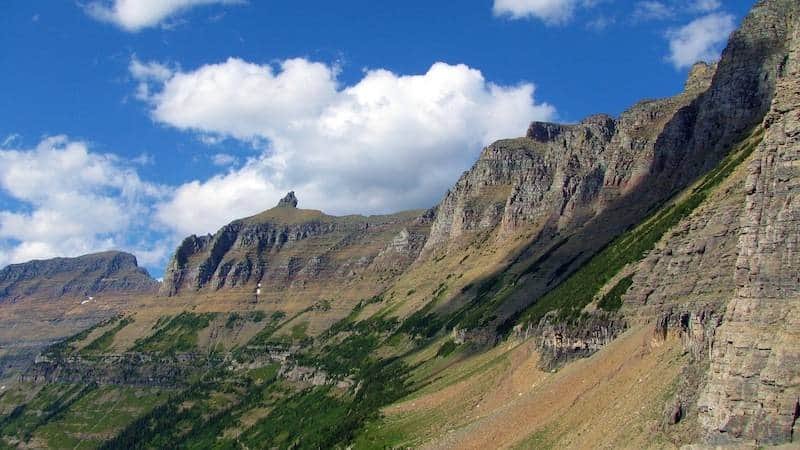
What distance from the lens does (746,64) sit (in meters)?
158

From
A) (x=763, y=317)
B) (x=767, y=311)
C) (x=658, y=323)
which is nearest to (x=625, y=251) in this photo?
(x=658, y=323)

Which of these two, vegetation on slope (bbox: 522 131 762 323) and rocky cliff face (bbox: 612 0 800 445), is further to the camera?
vegetation on slope (bbox: 522 131 762 323)

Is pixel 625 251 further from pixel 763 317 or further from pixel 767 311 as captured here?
pixel 763 317

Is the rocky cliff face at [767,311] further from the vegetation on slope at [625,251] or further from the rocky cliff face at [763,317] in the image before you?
the vegetation on slope at [625,251]

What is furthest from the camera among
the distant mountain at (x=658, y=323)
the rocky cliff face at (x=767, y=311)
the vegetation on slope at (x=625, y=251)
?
the vegetation on slope at (x=625, y=251)

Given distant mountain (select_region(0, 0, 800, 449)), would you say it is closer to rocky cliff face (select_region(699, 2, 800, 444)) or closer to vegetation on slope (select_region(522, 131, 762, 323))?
rocky cliff face (select_region(699, 2, 800, 444))

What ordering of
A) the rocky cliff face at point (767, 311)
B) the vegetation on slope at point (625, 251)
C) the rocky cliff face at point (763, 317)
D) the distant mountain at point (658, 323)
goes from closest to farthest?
the rocky cliff face at point (767, 311), the rocky cliff face at point (763, 317), the distant mountain at point (658, 323), the vegetation on slope at point (625, 251)

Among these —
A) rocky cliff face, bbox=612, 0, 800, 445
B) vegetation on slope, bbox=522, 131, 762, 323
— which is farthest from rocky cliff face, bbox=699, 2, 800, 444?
vegetation on slope, bbox=522, 131, 762, 323

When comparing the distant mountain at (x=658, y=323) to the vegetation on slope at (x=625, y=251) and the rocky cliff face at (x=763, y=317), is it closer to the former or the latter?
the rocky cliff face at (x=763, y=317)

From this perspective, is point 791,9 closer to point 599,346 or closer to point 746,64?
point 746,64

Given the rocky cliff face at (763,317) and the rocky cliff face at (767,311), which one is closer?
the rocky cliff face at (767,311)

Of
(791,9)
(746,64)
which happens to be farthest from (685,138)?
(791,9)

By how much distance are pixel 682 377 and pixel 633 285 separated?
39454 millimetres

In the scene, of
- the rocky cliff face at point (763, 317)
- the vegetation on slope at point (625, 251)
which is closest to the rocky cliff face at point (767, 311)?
the rocky cliff face at point (763, 317)
